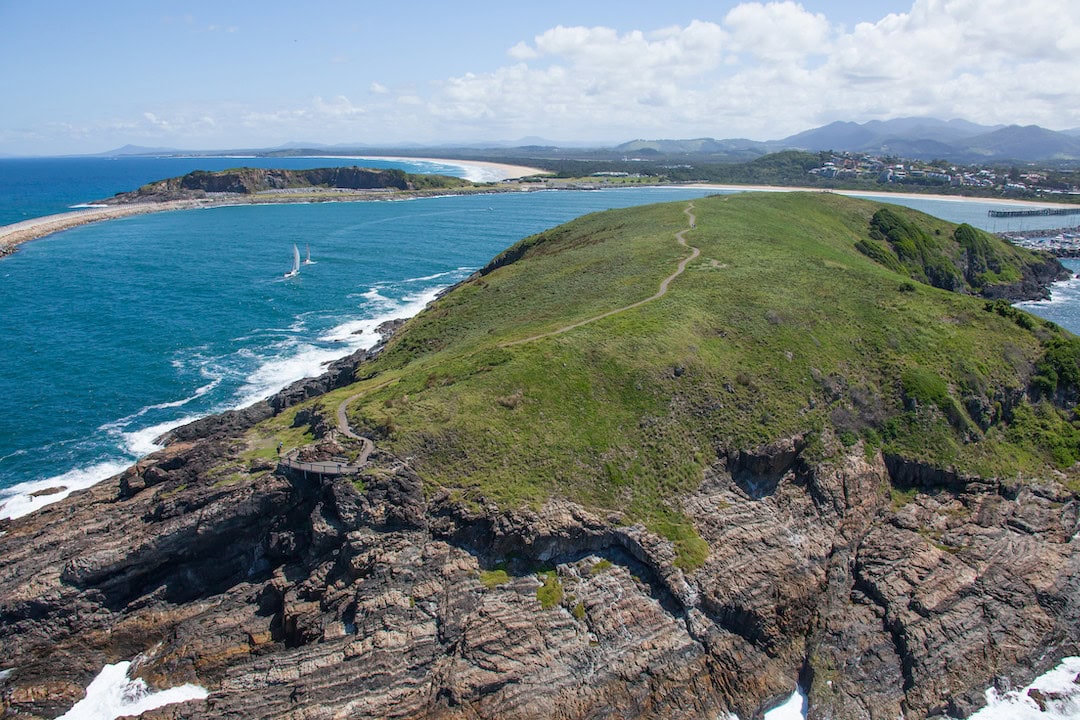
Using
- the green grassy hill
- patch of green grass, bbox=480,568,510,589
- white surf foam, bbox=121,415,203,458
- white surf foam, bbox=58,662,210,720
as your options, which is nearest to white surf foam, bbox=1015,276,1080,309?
the green grassy hill

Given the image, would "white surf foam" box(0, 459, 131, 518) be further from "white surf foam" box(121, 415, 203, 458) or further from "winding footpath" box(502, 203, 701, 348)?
"winding footpath" box(502, 203, 701, 348)

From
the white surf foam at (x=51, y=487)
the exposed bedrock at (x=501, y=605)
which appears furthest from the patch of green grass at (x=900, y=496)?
the white surf foam at (x=51, y=487)

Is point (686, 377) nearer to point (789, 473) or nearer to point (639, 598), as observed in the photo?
point (789, 473)

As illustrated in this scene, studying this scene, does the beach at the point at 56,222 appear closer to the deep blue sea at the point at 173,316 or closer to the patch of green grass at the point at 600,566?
the deep blue sea at the point at 173,316

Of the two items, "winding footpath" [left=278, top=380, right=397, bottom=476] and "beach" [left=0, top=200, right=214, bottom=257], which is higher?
"beach" [left=0, top=200, right=214, bottom=257]

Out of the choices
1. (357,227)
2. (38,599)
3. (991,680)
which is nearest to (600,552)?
(991,680)
